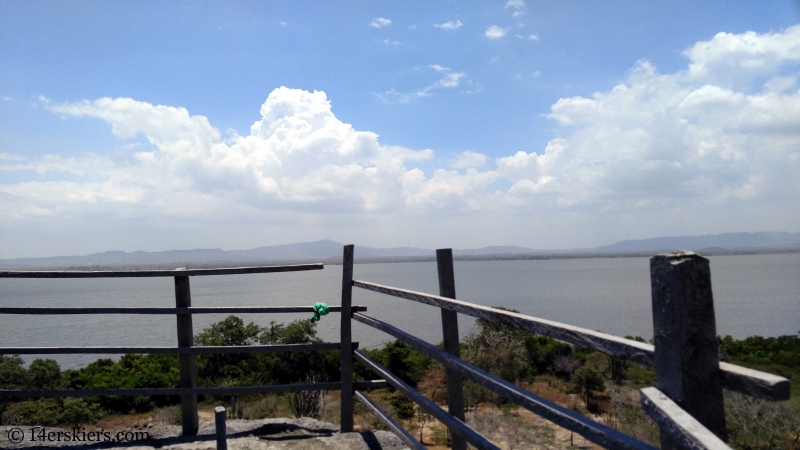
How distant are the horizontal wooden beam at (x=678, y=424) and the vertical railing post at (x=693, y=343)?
0.07 metres

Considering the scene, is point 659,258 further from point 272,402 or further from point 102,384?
point 102,384

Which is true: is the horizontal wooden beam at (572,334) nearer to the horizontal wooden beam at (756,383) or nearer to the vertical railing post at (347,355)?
the horizontal wooden beam at (756,383)

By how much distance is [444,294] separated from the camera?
3.50 meters

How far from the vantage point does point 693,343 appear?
1.43 meters

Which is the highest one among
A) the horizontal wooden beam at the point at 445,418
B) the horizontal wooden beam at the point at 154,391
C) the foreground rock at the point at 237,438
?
the horizontal wooden beam at the point at 445,418

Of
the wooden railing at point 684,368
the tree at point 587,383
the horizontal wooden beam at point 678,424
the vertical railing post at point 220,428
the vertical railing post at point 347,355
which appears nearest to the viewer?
the horizontal wooden beam at point 678,424

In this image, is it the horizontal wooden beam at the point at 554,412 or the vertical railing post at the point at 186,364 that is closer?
the horizontal wooden beam at the point at 554,412

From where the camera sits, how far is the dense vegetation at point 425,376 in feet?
26.1

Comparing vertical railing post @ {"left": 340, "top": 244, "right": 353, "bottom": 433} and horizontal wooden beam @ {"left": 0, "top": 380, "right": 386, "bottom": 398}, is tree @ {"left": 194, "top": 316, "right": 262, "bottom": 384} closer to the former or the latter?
horizontal wooden beam @ {"left": 0, "top": 380, "right": 386, "bottom": 398}

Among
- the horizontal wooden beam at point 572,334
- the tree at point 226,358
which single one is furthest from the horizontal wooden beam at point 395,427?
the tree at point 226,358

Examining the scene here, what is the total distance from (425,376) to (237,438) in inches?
413

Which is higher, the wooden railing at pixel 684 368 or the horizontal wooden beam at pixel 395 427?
the wooden railing at pixel 684 368

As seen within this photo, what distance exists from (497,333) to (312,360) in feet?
19.4

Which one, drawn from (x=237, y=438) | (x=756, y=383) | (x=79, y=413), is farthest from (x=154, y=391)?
(x=79, y=413)
